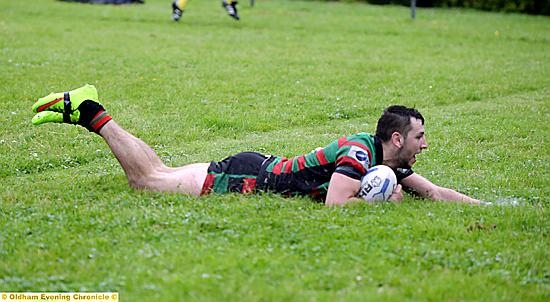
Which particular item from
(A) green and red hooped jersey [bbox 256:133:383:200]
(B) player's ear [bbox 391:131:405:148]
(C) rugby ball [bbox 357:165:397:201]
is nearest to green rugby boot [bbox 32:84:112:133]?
(A) green and red hooped jersey [bbox 256:133:383:200]

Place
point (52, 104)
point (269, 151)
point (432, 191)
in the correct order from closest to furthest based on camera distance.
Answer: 1. point (432, 191)
2. point (52, 104)
3. point (269, 151)

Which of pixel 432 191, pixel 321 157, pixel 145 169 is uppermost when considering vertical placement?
pixel 321 157

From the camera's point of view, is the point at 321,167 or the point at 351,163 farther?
the point at 321,167

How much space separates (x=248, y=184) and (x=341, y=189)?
80 cm

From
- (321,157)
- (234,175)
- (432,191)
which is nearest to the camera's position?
(321,157)

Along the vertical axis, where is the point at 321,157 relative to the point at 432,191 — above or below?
above

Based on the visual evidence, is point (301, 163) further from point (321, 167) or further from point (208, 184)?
point (208, 184)

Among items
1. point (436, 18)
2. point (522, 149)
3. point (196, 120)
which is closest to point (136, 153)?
point (196, 120)

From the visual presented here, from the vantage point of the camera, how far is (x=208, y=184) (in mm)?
6672

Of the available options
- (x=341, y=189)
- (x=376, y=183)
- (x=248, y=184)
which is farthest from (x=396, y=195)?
(x=248, y=184)

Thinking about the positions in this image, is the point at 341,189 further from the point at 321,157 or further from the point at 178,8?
the point at 178,8

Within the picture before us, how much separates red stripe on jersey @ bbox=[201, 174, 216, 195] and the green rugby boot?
1.00 meters

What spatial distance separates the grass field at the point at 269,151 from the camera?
5000mm

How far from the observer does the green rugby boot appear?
6906 mm
